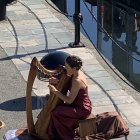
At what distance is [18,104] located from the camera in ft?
28.8

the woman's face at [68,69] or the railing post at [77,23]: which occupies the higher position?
the woman's face at [68,69]

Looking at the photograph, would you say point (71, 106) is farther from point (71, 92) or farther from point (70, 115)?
point (71, 92)

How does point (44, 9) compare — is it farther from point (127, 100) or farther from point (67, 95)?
point (67, 95)

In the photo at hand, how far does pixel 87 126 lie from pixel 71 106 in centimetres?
33

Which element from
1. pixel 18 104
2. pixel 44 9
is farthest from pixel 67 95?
pixel 44 9

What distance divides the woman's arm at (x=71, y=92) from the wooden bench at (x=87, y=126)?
308 mm

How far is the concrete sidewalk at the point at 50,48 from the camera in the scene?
8742 mm

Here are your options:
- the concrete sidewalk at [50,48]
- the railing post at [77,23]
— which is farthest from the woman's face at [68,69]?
the railing post at [77,23]

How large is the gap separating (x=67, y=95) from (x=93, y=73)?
302 centimetres

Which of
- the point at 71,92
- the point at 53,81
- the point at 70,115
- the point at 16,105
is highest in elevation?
the point at 53,81

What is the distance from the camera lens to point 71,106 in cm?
706

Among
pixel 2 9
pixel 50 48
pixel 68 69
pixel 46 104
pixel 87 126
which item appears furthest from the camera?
pixel 2 9

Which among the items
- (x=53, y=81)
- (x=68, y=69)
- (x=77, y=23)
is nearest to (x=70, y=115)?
(x=53, y=81)

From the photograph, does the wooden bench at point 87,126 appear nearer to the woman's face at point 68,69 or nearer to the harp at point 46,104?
the harp at point 46,104
